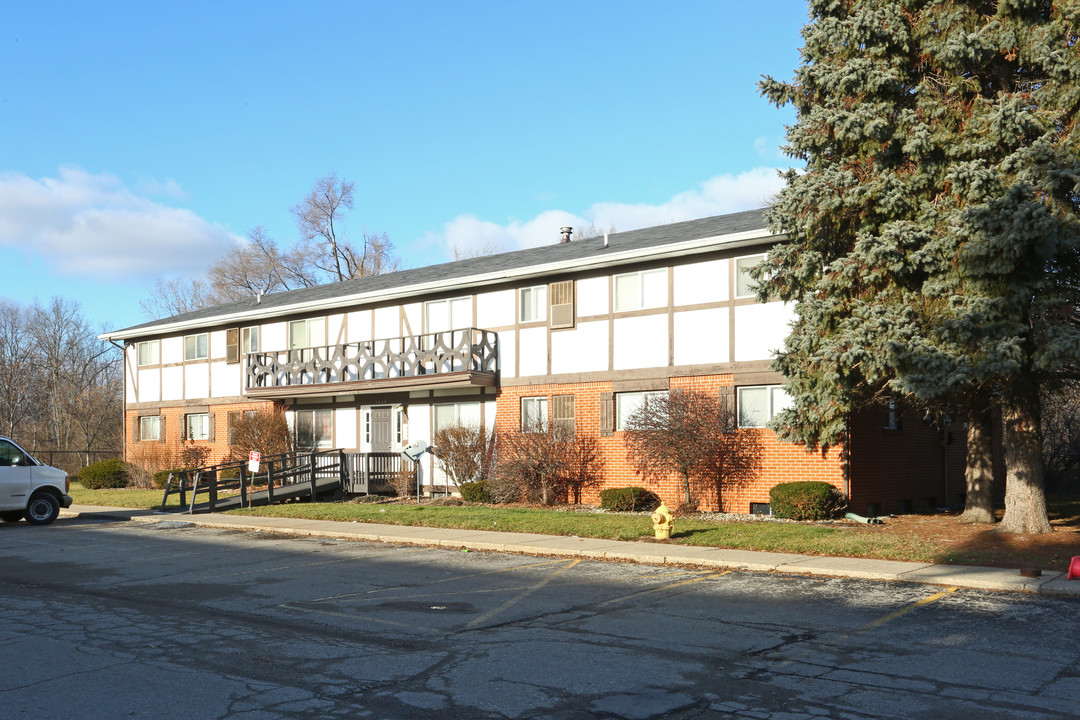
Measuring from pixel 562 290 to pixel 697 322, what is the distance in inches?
163

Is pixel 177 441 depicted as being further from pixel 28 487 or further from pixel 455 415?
pixel 28 487

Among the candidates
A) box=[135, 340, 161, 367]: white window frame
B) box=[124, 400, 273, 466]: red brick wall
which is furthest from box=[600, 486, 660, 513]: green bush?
box=[135, 340, 161, 367]: white window frame

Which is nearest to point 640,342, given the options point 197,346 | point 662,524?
point 662,524

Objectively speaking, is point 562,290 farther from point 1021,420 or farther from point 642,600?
point 642,600

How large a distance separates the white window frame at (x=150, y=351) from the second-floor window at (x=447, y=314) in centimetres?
1451

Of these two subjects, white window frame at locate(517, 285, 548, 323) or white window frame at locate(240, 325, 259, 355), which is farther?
white window frame at locate(240, 325, 259, 355)

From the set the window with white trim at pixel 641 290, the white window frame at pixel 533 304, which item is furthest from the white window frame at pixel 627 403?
the white window frame at pixel 533 304

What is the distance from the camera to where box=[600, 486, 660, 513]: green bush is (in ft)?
70.4

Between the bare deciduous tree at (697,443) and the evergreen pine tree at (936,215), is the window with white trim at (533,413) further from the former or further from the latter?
the evergreen pine tree at (936,215)

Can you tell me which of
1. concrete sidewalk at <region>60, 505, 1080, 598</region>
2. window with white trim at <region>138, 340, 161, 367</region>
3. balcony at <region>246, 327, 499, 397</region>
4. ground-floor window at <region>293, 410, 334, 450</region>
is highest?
window with white trim at <region>138, 340, 161, 367</region>

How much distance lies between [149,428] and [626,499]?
23594 mm

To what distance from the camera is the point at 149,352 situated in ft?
122

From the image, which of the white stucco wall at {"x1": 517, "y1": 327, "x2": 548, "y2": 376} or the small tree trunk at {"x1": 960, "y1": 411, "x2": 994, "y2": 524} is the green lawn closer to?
the small tree trunk at {"x1": 960, "y1": 411, "x2": 994, "y2": 524}

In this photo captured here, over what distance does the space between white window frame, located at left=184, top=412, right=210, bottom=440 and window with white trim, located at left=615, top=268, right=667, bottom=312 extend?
18.6 m
